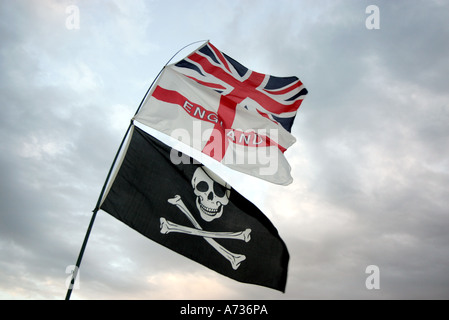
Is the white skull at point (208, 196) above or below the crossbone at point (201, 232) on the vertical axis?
above

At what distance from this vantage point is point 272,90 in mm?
11023

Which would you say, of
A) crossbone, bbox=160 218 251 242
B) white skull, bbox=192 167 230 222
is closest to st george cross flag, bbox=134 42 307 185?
white skull, bbox=192 167 230 222

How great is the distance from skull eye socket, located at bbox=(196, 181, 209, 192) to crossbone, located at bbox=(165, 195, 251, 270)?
636mm

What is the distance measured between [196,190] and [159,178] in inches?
39.7

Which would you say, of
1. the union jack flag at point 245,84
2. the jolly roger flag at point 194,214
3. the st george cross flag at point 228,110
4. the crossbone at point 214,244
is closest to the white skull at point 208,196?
the jolly roger flag at point 194,214

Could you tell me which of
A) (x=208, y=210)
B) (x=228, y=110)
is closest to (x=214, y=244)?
(x=208, y=210)

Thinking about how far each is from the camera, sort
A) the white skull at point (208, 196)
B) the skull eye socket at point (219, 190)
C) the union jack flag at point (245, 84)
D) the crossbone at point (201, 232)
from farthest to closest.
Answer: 1. the union jack flag at point (245, 84)
2. the skull eye socket at point (219, 190)
3. the white skull at point (208, 196)
4. the crossbone at point (201, 232)

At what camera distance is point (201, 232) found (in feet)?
25.6

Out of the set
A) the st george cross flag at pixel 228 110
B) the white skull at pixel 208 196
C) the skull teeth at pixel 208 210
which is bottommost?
the skull teeth at pixel 208 210

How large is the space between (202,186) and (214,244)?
139cm

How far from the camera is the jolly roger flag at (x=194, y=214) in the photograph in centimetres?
699

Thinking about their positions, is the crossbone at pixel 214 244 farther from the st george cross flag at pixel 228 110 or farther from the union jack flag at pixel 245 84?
the union jack flag at pixel 245 84
